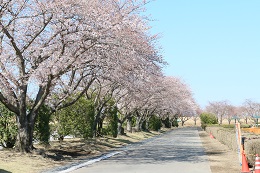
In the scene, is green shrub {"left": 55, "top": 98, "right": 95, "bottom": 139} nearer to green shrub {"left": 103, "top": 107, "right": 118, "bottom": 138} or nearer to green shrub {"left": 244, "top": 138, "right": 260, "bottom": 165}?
green shrub {"left": 103, "top": 107, "right": 118, "bottom": 138}

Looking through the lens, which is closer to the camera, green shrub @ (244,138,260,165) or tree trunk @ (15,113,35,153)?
green shrub @ (244,138,260,165)

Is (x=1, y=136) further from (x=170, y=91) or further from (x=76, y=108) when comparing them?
(x=170, y=91)

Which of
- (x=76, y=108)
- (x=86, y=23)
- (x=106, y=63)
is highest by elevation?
(x=86, y=23)

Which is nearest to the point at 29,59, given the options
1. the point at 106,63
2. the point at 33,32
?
the point at 33,32

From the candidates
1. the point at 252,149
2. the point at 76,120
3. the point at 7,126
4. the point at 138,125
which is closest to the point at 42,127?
the point at 7,126

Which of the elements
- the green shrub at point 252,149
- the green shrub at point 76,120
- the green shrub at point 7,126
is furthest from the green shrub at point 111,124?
the green shrub at point 252,149

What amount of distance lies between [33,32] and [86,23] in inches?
133

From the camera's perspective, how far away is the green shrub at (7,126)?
1953 centimetres

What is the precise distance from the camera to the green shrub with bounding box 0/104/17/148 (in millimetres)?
19531

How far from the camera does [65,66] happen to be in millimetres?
18234

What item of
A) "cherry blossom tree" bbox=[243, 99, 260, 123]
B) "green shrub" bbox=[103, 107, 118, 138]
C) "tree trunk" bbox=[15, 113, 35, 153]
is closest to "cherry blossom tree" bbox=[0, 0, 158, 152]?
"tree trunk" bbox=[15, 113, 35, 153]

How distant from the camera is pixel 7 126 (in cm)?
1967

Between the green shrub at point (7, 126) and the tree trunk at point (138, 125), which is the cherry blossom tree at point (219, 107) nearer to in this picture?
the tree trunk at point (138, 125)

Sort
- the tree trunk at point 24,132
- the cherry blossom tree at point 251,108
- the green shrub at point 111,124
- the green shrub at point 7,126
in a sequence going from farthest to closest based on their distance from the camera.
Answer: the cherry blossom tree at point 251,108, the green shrub at point 111,124, the green shrub at point 7,126, the tree trunk at point 24,132
